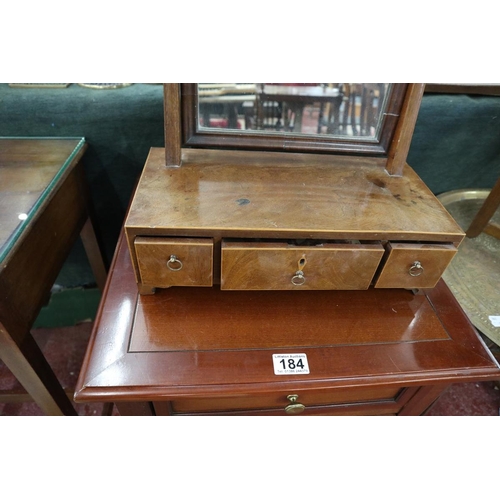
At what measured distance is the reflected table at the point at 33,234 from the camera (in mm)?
594

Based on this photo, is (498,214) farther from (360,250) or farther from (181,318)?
(181,318)

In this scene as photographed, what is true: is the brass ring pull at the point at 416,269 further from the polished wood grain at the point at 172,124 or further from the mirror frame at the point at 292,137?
the polished wood grain at the point at 172,124

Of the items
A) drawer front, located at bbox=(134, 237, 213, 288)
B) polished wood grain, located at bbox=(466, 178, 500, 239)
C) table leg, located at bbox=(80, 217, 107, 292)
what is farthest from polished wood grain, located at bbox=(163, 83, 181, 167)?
polished wood grain, located at bbox=(466, 178, 500, 239)

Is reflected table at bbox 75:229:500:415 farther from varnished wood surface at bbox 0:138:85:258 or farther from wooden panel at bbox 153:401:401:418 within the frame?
varnished wood surface at bbox 0:138:85:258

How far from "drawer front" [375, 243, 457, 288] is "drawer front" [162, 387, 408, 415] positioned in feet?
0.64

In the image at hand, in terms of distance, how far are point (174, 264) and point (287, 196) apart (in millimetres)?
233

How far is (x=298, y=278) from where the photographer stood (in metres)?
0.60

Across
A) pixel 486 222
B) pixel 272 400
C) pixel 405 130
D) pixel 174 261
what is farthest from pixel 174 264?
pixel 486 222

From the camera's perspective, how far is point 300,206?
0.61 metres

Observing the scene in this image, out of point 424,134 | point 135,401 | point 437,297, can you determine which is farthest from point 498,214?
point 135,401

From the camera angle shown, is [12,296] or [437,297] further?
[437,297]

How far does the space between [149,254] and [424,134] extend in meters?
0.83

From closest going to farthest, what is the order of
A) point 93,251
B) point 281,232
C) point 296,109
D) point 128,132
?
1. point 281,232
2. point 296,109
3. point 128,132
4. point 93,251

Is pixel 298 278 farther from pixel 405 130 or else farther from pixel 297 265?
pixel 405 130
